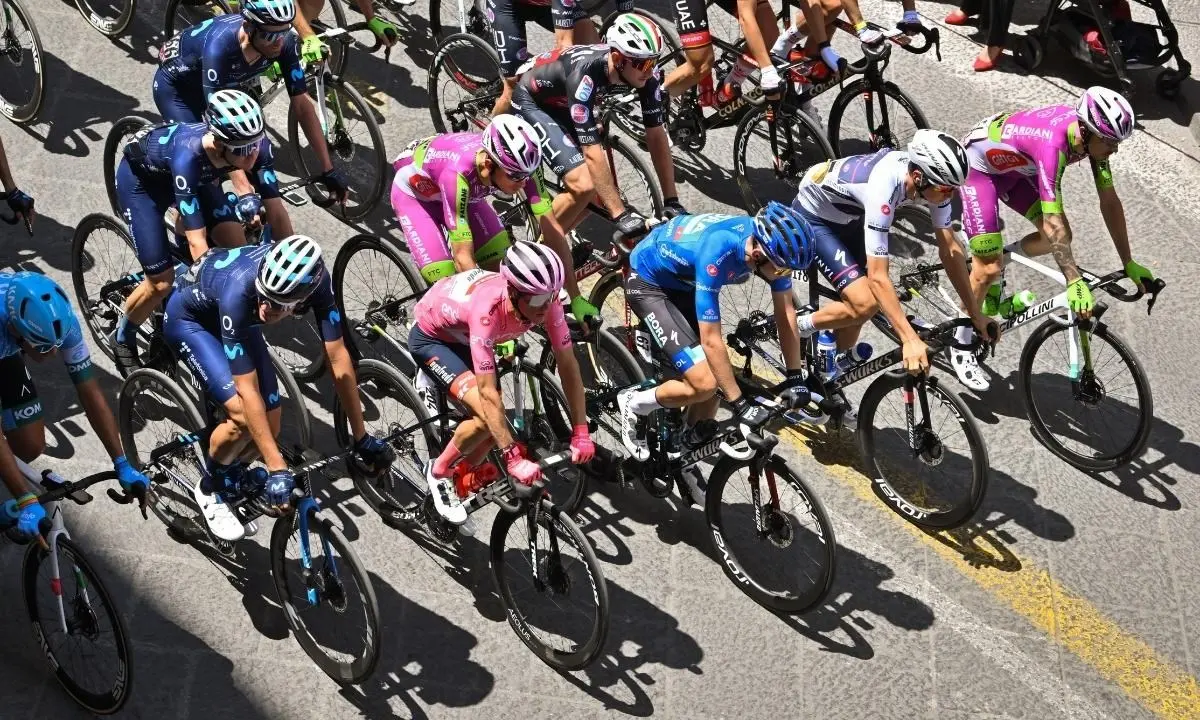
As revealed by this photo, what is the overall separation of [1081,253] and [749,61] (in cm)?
314

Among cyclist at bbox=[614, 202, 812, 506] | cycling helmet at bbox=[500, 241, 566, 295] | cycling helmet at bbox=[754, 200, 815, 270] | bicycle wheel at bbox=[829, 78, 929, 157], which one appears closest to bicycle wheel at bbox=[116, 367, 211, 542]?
cycling helmet at bbox=[500, 241, 566, 295]

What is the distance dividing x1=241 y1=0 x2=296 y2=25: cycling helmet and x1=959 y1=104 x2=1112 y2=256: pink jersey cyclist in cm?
479

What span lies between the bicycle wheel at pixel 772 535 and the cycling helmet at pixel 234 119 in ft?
11.1

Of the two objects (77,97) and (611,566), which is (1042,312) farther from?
(77,97)

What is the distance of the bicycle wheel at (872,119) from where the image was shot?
11961 millimetres

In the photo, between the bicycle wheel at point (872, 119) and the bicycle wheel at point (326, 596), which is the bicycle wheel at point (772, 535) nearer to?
the bicycle wheel at point (326, 596)

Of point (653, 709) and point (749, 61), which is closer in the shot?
point (653, 709)

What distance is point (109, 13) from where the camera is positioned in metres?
13.3

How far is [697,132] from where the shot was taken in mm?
12398

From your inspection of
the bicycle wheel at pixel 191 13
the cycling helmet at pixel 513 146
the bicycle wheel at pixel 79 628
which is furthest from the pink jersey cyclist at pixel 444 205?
the bicycle wheel at pixel 191 13

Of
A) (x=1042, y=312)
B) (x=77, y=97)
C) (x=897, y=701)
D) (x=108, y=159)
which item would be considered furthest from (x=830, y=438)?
(x=77, y=97)

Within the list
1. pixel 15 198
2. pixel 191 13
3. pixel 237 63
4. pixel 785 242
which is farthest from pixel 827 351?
pixel 191 13

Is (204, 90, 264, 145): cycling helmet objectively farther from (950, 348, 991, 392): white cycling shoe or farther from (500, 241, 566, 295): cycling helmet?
(950, 348, 991, 392): white cycling shoe

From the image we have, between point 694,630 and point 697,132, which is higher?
point 697,132
